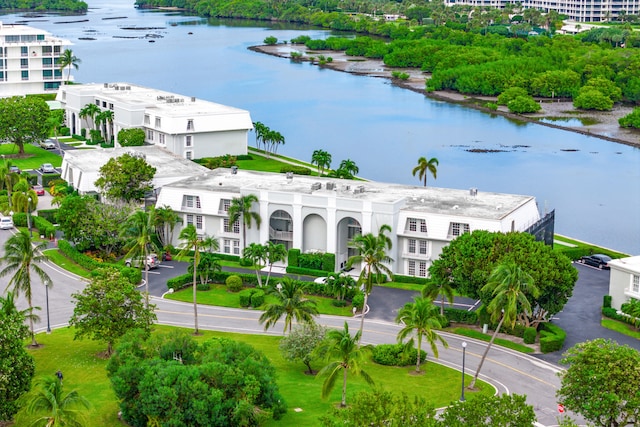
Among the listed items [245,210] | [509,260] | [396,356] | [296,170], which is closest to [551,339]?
[509,260]

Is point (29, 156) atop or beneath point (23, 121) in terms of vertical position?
beneath

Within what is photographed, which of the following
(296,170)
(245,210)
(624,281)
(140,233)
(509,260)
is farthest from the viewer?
(296,170)

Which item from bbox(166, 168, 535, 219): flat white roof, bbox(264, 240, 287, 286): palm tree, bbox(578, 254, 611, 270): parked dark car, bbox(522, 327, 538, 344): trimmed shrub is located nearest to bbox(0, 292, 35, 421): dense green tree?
bbox(264, 240, 287, 286): palm tree

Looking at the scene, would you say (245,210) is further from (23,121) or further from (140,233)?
(23,121)

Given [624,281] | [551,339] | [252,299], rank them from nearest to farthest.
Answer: [551,339]
[624,281]
[252,299]

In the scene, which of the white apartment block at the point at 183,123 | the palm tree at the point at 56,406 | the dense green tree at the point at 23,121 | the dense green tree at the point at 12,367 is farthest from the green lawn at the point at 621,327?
the dense green tree at the point at 23,121

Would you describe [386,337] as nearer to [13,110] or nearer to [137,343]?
[137,343]
